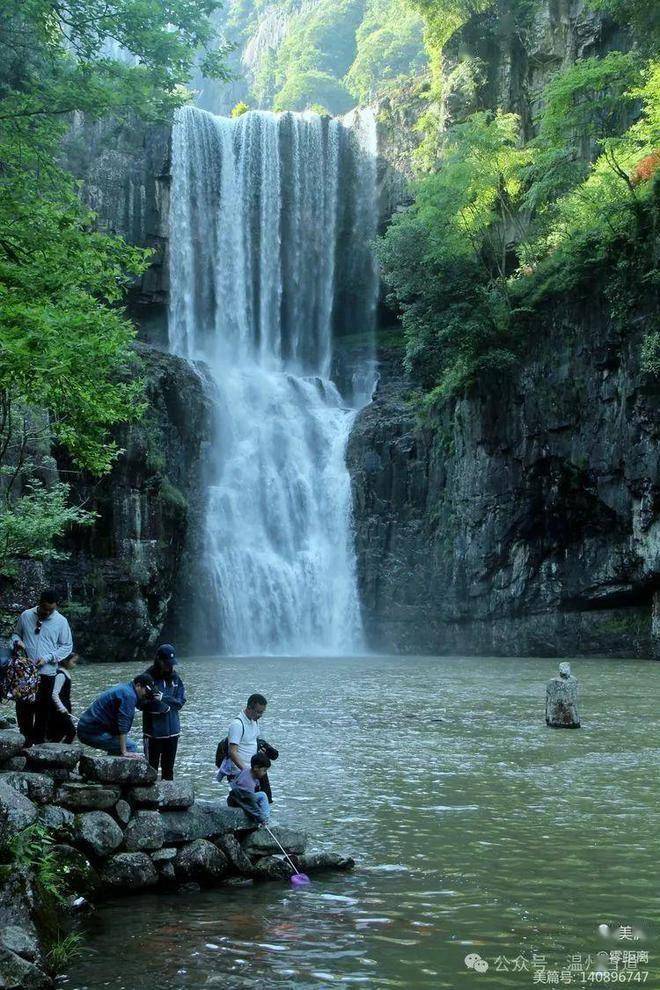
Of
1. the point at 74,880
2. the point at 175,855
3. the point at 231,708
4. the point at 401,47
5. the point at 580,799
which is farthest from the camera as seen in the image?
the point at 401,47

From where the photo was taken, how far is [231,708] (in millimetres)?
17688

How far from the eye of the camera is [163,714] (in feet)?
30.3

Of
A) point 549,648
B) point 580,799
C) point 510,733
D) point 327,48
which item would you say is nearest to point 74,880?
point 580,799

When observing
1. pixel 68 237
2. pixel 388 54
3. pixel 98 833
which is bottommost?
pixel 98 833

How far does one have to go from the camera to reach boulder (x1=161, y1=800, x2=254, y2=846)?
26.1 feet

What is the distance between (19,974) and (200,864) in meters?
2.44

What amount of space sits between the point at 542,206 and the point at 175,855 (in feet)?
110

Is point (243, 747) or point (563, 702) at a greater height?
point (243, 747)

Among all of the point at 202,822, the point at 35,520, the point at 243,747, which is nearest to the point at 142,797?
the point at 202,822

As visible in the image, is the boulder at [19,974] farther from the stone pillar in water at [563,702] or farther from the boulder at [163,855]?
the stone pillar in water at [563,702]

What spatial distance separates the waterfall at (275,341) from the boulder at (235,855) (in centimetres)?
2728

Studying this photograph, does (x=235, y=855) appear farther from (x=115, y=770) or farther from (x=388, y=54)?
(x=388, y=54)

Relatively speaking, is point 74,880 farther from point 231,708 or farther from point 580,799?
point 231,708

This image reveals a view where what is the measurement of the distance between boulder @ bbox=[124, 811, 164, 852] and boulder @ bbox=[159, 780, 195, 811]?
0.67ft
